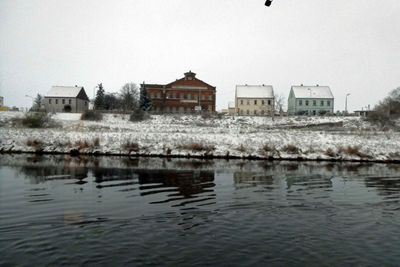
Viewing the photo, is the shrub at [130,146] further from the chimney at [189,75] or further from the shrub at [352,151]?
the chimney at [189,75]

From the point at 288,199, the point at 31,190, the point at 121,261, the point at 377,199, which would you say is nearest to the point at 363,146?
the point at 377,199

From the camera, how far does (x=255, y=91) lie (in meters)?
99.8

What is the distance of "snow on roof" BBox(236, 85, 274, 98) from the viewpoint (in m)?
98.4

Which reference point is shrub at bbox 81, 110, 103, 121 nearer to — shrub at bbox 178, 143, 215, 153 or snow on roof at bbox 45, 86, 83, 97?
snow on roof at bbox 45, 86, 83, 97

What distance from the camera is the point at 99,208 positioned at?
14242mm

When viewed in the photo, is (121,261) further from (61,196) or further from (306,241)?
(61,196)

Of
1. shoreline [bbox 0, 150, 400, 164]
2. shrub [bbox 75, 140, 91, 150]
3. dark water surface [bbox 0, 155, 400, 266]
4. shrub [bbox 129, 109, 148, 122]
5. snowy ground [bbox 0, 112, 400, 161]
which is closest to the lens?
dark water surface [bbox 0, 155, 400, 266]

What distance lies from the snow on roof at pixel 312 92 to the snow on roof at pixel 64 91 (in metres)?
57.3

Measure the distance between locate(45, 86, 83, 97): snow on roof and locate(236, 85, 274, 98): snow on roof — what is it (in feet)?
138

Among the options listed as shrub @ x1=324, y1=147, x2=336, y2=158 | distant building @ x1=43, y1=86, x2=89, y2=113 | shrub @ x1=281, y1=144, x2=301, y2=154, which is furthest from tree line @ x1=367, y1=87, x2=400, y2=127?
distant building @ x1=43, y1=86, x2=89, y2=113

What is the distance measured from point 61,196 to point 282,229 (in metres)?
9.87

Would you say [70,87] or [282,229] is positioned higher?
[70,87]

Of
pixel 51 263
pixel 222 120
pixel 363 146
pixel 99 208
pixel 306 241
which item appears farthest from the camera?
pixel 222 120

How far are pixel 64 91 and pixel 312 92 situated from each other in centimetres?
6491
